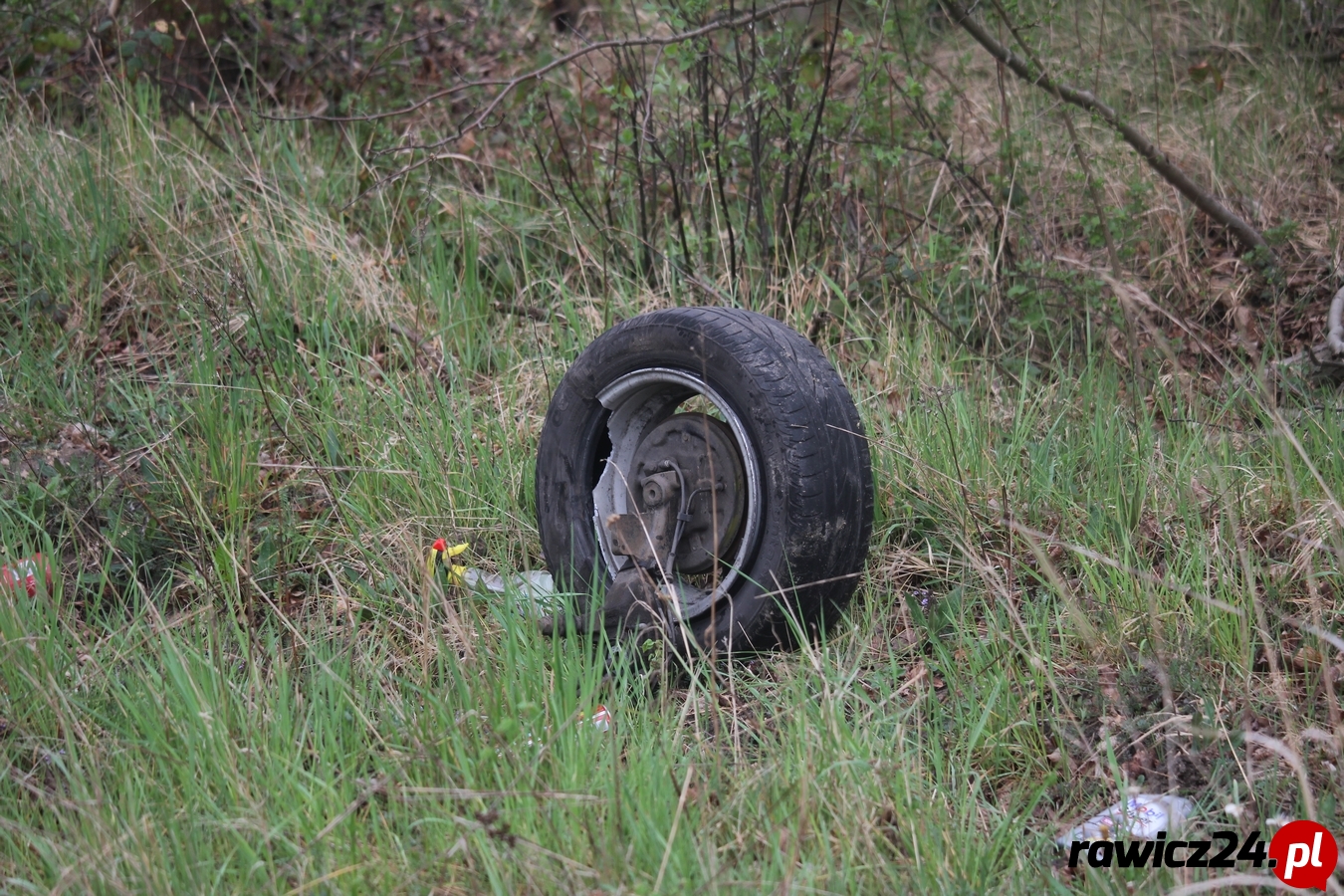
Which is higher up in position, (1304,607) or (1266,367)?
(1266,367)

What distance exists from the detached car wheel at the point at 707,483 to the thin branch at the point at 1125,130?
6.79ft

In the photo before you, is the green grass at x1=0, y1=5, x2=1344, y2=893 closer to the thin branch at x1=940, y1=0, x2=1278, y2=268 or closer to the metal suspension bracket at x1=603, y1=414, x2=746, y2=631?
the metal suspension bracket at x1=603, y1=414, x2=746, y2=631

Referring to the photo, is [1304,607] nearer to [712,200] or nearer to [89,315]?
[712,200]

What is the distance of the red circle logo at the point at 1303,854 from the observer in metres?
2.05

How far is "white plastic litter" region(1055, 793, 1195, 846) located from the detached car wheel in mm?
869

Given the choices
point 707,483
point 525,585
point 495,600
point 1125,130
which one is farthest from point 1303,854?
point 1125,130

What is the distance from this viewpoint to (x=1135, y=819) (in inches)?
87.8

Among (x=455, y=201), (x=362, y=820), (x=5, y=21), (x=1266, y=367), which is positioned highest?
(x=5, y=21)

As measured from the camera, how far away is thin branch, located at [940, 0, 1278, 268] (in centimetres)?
436

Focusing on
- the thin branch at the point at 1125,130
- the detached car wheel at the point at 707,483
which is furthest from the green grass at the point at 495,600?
the thin branch at the point at 1125,130

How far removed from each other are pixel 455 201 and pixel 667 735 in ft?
12.0

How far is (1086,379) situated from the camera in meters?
4.11

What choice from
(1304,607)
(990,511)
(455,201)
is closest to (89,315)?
(455,201)

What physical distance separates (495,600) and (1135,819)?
1727mm
